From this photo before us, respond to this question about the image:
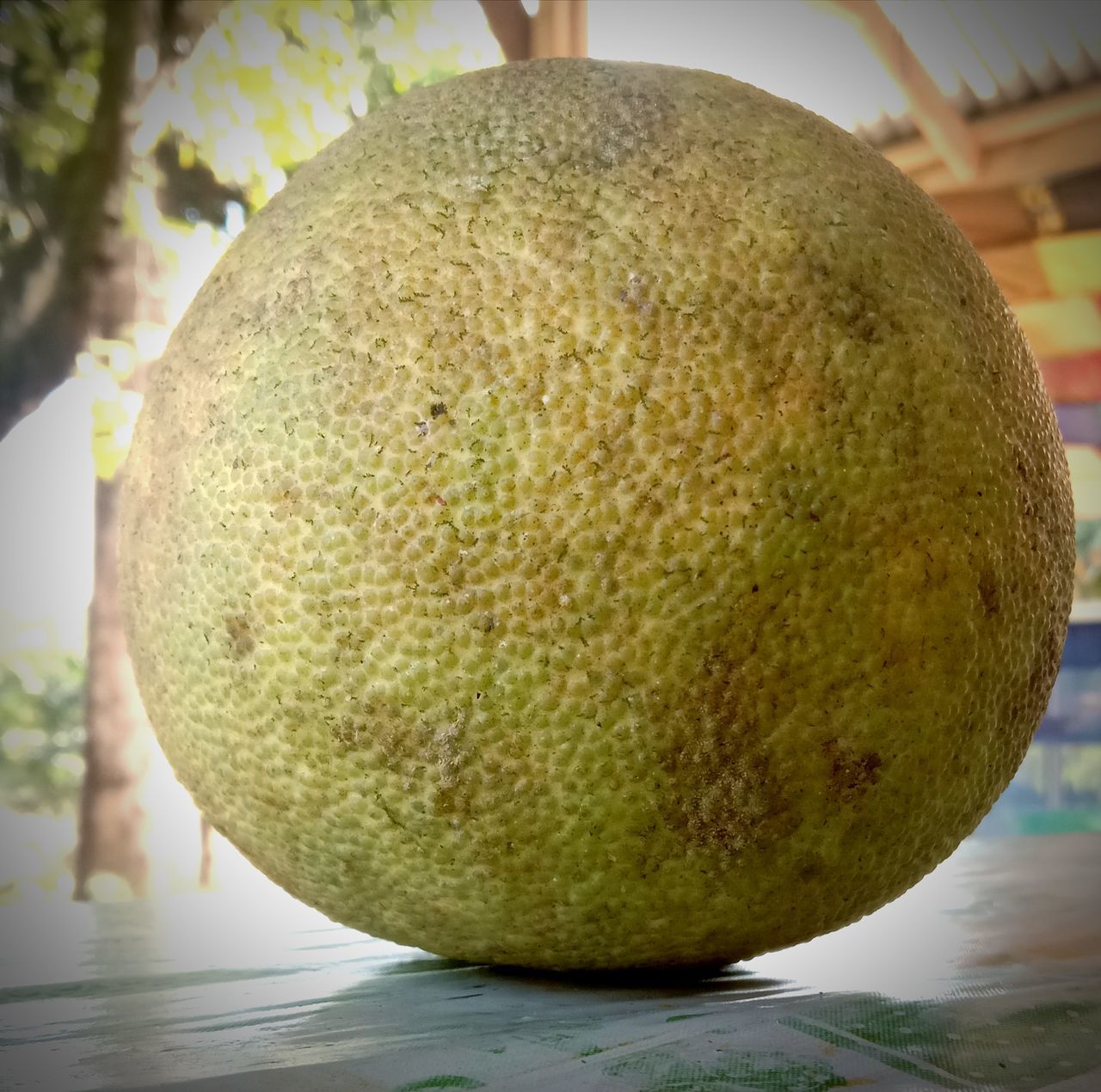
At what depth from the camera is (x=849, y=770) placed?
62 centimetres

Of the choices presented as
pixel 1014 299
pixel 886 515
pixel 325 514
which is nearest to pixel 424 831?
pixel 325 514

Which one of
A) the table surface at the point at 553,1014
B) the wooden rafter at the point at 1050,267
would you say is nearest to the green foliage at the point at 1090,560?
the wooden rafter at the point at 1050,267

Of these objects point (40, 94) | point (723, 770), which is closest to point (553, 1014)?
point (723, 770)

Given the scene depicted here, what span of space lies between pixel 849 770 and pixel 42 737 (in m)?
1.59

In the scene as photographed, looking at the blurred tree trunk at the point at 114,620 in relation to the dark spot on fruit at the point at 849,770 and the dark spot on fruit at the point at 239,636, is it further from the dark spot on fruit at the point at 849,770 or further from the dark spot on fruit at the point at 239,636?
the dark spot on fruit at the point at 849,770

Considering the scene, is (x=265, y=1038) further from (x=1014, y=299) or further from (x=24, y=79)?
(x=1014, y=299)

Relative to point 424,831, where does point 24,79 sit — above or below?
above

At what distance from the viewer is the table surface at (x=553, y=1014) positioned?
1.79 ft

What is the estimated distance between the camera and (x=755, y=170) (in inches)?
25.8

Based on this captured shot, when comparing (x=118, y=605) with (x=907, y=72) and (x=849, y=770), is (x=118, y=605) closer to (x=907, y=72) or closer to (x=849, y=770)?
(x=849, y=770)

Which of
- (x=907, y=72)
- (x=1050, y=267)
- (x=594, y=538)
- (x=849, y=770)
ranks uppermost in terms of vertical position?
(x=907, y=72)

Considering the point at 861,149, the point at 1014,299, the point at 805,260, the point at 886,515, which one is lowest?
the point at 886,515

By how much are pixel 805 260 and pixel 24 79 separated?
143 cm

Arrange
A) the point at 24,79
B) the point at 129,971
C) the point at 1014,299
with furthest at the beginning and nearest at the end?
the point at 1014,299, the point at 24,79, the point at 129,971
